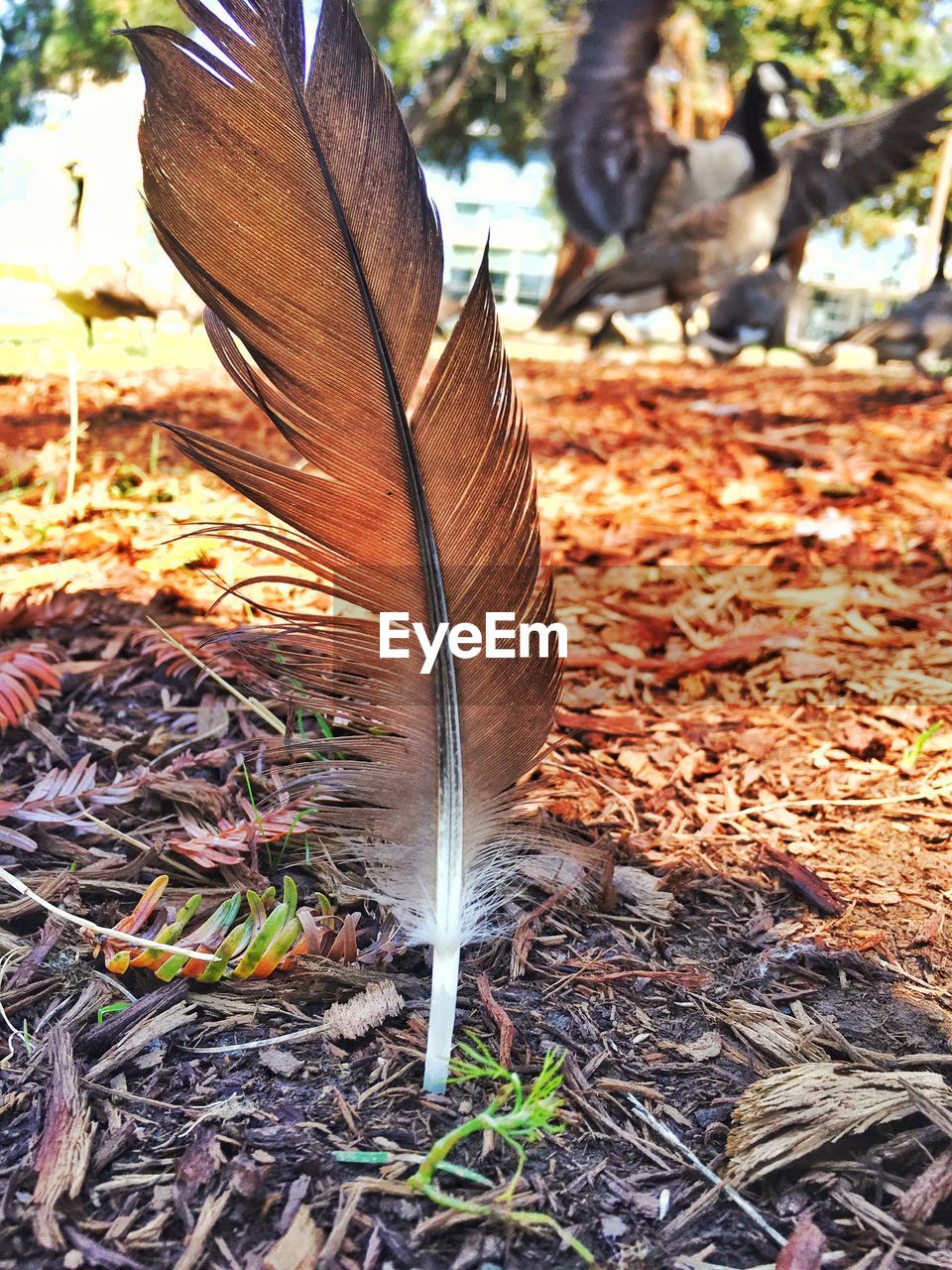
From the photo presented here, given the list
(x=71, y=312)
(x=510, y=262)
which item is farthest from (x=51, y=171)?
(x=510, y=262)

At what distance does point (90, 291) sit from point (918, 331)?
8.16m

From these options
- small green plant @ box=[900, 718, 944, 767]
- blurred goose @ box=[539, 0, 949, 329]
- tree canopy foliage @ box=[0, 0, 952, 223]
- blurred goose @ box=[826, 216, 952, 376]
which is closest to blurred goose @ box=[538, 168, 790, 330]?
blurred goose @ box=[539, 0, 949, 329]

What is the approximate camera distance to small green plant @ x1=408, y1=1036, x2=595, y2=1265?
0.88 meters

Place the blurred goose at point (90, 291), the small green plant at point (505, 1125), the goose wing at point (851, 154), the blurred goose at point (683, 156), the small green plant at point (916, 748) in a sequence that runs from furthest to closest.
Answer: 1. the goose wing at point (851, 154)
2. the blurred goose at point (683, 156)
3. the blurred goose at point (90, 291)
4. the small green plant at point (916, 748)
5. the small green plant at point (505, 1125)

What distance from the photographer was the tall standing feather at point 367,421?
0.98 m

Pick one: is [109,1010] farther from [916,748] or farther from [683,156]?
[683,156]

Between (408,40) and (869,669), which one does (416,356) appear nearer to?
(869,669)

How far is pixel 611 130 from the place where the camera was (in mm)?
8039

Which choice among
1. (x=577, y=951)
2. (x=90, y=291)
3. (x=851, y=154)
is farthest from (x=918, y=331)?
(x=577, y=951)

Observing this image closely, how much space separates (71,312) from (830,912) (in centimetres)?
314

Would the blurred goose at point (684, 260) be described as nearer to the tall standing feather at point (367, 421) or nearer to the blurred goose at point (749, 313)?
the blurred goose at point (749, 313)

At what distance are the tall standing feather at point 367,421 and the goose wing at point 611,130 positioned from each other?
706 centimetres

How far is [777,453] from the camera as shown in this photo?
362cm

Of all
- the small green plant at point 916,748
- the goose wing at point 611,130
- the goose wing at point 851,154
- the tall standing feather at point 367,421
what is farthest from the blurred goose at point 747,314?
the tall standing feather at point 367,421
